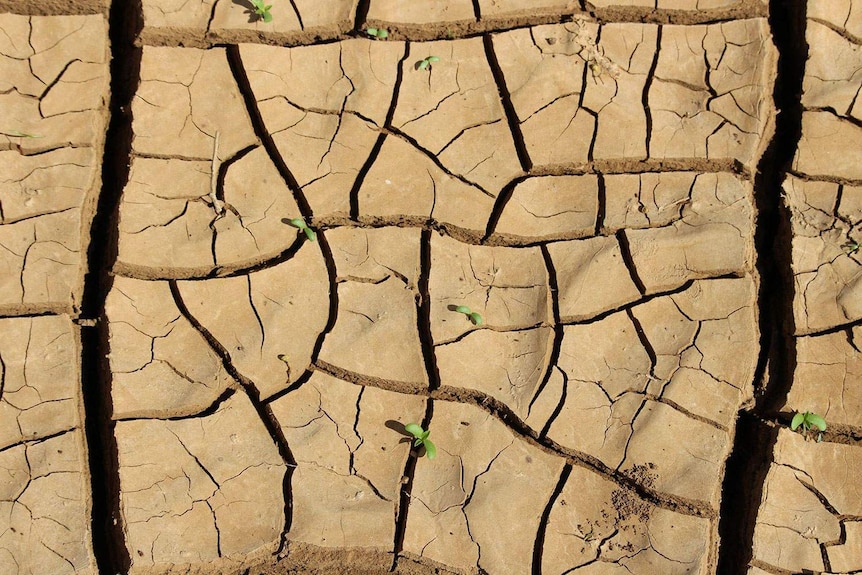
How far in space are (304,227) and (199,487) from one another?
944mm

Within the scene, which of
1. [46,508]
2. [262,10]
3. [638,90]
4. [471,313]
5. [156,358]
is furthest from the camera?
[638,90]

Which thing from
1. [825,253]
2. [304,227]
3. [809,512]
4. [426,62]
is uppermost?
[426,62]

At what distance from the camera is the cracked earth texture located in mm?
2506

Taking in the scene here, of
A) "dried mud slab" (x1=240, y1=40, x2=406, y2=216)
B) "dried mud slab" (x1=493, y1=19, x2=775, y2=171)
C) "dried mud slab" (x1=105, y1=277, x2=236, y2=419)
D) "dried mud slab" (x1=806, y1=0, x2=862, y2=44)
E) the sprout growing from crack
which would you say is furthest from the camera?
"dried mud slab" (x1=806, y1=0, x2=862, y2=44)

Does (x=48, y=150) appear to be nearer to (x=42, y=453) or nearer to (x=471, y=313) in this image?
(x=42, y=453)

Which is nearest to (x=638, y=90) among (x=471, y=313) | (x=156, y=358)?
(x=471, y=313)

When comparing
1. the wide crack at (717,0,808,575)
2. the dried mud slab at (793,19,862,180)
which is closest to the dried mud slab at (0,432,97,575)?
the wide crack at (717,0,808,575)

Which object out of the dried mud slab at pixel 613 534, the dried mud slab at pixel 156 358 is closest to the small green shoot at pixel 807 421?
the dried mud slab at pixel 613 534

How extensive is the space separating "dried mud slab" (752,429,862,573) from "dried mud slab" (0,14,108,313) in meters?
2.52

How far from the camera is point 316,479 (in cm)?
253

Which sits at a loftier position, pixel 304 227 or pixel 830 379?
pixel 304 227

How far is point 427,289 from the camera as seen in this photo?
105 inches

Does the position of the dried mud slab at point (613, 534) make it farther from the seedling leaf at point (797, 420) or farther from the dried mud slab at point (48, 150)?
the dried mud slab at point (48, 150)

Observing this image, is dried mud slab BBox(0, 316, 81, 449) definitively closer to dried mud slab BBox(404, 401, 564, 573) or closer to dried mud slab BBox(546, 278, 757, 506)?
dried mud slab BBox(404, 401, 564, 573)
